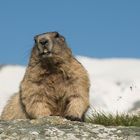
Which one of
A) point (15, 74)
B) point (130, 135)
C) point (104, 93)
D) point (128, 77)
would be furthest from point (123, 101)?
point (130, 135)

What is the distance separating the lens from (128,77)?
1185 inches

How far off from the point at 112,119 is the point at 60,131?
233 inches

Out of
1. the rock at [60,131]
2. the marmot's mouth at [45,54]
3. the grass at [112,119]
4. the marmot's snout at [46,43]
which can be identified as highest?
the marmot's snout at [46,43]

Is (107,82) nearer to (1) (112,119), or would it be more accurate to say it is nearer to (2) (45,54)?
(1) (112,119)

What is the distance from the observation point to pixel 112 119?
47.8ft

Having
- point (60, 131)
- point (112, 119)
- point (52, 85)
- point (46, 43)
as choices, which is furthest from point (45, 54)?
point (112, 119)

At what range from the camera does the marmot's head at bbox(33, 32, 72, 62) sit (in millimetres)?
11633

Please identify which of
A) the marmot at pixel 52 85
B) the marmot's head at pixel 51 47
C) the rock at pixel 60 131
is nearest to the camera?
the rock at pixel 60 131

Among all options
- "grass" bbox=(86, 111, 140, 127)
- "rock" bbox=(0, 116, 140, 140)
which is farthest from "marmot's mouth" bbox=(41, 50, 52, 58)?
"grass" bbox=(86, 111, 140, 127)

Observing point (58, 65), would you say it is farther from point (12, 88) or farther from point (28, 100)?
point (12, 88)

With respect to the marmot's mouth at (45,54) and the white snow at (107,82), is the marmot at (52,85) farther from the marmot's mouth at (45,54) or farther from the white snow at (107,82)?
the white snow at (107,82)

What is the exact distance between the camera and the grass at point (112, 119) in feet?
46.8

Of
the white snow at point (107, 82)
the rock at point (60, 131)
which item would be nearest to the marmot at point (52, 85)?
the rock at point (60, 131)

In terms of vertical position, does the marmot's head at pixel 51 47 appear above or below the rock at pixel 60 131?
above
